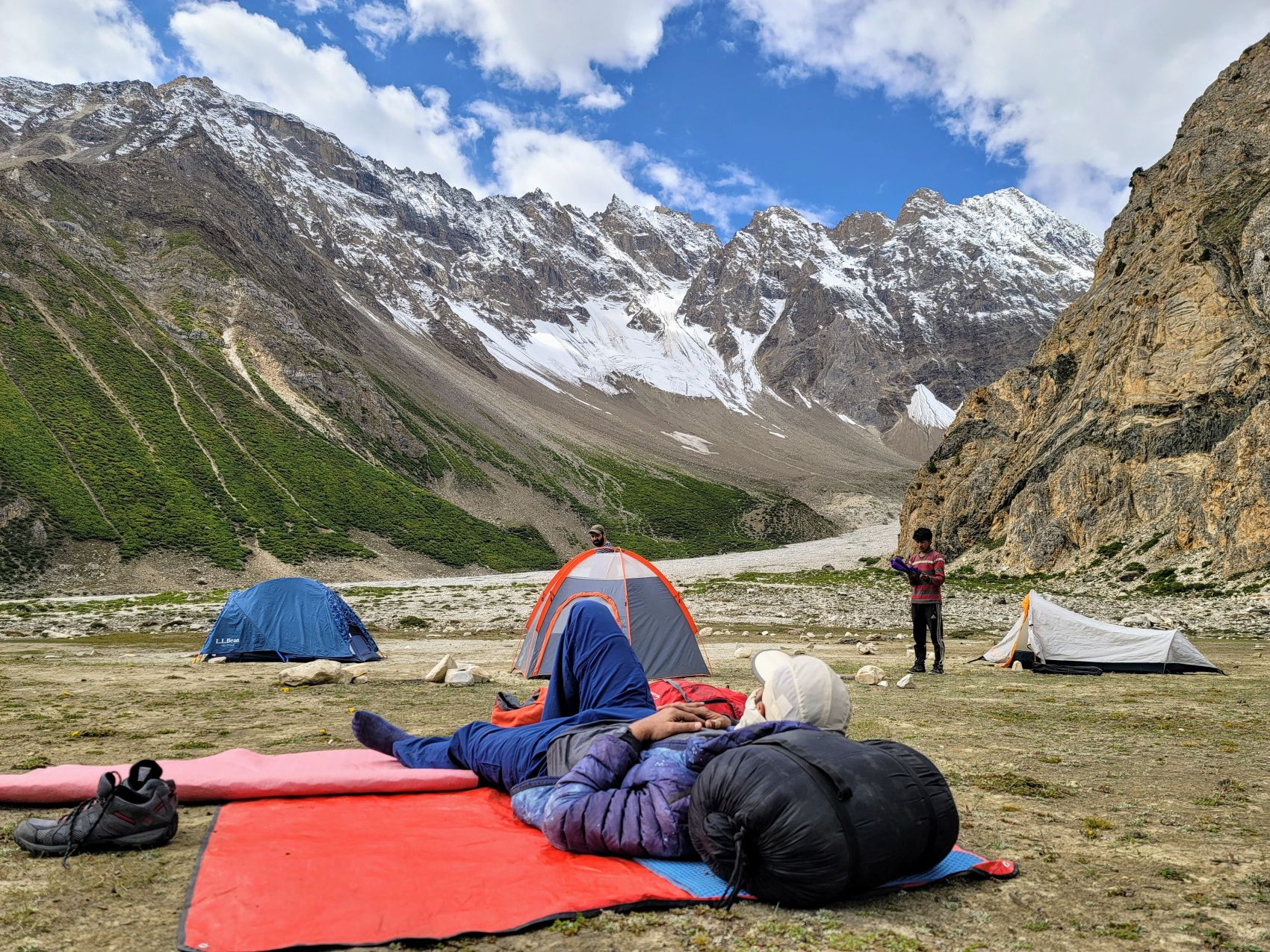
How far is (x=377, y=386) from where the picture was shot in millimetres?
100750

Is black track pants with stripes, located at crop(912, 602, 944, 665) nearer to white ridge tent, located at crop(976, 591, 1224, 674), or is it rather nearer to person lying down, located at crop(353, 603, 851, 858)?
white ridge tent, located at crop(976, 591, 1224, 674)

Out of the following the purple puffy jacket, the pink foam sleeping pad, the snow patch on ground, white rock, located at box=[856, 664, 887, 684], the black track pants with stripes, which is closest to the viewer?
the purple puffy jacket

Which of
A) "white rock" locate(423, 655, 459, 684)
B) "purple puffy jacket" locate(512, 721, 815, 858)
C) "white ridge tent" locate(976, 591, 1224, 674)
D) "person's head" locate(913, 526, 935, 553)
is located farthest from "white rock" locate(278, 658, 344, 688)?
"white ridge tent" locate(976, 591, 1224, 674)

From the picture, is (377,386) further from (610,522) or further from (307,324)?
(610,522)

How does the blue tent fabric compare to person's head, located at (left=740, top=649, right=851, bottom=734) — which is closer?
person's head, located at (left=740, top=649, right=851, bottom=734)

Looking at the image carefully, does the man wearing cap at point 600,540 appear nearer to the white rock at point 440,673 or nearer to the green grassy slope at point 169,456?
the white rock at point 440,673

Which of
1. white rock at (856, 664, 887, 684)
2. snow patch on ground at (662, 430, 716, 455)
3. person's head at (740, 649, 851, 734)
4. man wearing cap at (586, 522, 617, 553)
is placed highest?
snow patch on ground at (662, 430, 716, 455)

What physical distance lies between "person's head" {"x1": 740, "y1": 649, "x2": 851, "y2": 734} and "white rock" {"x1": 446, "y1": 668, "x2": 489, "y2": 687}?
900cm

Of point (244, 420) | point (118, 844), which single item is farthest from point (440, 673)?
point (244, 420)

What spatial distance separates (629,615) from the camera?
14.1 metres

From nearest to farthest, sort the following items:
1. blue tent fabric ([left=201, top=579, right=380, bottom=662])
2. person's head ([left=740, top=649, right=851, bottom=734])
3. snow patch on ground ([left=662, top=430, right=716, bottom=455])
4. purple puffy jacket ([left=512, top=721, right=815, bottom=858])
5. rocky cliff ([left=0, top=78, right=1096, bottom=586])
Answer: purple puffy jacket ([left=512, top=721, right=815, bottom=858]), person's head ([left=740, top=649, right=851, bottom=734]), blue tent fabric ([left=201, top=579, right=380, bottom=662]), rocky cliff ([left=0, top=78, right=1096, bottom=586]), snow patch on ground ([left=662, top=430, right=716, bottom=455])

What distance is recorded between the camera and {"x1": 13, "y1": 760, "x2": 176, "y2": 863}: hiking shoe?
14.5ft

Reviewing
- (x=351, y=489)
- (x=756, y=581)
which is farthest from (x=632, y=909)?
(x=351, y=489)

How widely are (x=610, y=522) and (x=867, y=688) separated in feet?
295
